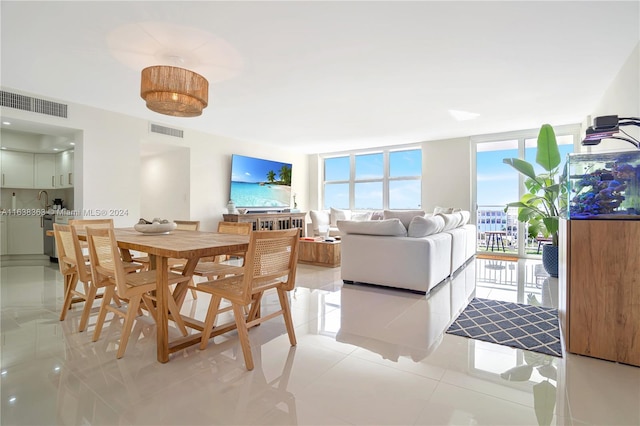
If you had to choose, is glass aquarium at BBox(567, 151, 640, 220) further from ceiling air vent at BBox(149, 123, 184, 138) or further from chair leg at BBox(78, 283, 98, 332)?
ceiling air vent at BBox(149, 123, 184, 138)

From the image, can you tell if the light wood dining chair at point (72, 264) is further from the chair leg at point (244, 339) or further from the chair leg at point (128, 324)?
the chair leg at point (244, 339)

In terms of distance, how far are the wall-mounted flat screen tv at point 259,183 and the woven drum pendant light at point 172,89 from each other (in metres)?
3.89

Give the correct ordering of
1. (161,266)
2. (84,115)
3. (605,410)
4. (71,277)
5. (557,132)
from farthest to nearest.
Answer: (557,132) → (84,115) → (71,277) → (161,266) → (605,410)

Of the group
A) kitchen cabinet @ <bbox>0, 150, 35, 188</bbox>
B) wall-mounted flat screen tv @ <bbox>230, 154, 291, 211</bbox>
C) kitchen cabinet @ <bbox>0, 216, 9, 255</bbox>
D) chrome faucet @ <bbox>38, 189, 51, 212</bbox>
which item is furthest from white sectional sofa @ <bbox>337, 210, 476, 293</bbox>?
kitchen cabinet @ <bbox>0, 216, 9, 255</bbox>

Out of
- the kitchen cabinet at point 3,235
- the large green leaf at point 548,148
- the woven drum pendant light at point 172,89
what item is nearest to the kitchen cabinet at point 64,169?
the kitchen cabinet at point 3,235

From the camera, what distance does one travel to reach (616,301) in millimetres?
2039

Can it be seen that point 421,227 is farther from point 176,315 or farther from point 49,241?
point 49,241

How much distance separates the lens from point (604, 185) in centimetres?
210

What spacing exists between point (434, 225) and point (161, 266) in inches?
120

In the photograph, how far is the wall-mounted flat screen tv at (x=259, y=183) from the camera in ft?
22.7

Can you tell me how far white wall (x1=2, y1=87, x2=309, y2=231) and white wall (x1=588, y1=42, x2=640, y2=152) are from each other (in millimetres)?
6172

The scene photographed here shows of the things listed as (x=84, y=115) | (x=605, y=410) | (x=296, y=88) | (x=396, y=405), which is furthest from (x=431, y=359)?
(x=84, y=115)

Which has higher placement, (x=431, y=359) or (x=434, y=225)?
(x=434, y=225)

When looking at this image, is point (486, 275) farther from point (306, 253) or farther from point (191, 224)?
point (191, 224)
